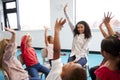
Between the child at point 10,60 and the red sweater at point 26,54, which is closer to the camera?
the child at point 10,60

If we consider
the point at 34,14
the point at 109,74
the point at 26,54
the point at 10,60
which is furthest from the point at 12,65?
the point at 34,14

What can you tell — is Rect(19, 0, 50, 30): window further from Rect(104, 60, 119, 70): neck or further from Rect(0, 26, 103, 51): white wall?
Rect(104, 60, 119, 70): neck

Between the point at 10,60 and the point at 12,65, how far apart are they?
0.07 m

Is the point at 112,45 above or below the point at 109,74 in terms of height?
above

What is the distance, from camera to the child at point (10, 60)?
2.30 m

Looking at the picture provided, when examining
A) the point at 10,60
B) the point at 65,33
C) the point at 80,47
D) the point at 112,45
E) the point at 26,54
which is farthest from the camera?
the point at 65,33

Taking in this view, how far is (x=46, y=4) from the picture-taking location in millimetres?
7141

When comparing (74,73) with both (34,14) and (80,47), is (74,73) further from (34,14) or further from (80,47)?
(34,14)

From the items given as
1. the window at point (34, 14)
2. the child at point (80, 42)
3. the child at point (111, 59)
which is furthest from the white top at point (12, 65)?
the window at point (34, 14)

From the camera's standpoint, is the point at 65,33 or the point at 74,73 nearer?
the point at 74,73

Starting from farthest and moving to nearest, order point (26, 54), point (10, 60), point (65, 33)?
point (65, 33), point (26, 54), point (10, 60)

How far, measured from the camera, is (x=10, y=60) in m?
2.39

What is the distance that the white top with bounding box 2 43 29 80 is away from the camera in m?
2.30

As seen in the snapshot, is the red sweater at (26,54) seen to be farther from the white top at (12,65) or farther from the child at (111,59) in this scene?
the child at (111,59)
